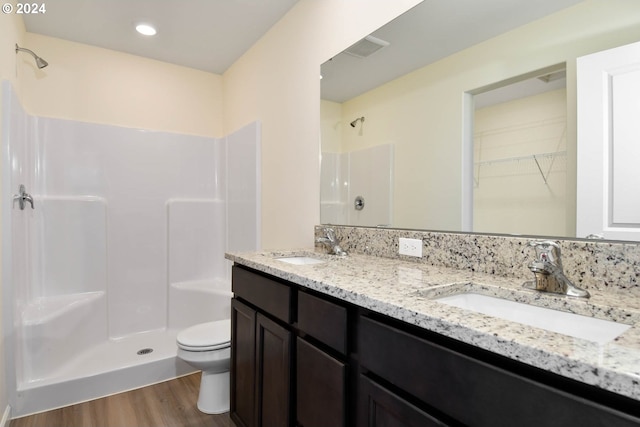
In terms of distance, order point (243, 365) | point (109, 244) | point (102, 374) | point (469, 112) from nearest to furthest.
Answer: point (469, 112) < point (243, 365) < point (102, 374) < point (109, 244)

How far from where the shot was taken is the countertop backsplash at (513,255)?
87 centimetres

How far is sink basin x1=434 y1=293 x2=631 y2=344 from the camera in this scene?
727 millimetres

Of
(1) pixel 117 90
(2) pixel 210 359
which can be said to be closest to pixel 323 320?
(2) pixel 210 359

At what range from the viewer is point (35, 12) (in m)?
2.26

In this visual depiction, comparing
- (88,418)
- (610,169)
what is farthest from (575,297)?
(88,418)

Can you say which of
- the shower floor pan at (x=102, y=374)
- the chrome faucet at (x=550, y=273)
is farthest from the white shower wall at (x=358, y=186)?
the shower floor pan at (x=102, y=374)

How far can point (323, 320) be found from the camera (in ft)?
3.36

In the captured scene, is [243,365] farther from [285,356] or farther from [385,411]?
[385,411]

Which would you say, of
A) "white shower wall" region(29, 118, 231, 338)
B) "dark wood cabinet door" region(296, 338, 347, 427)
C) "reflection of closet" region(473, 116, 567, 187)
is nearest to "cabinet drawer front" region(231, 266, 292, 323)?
"dark wood cabinet door" region(296, 338, 347, 427)

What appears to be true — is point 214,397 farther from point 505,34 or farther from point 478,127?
point 505,34

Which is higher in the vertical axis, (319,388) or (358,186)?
(358,186)

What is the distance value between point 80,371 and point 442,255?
7.87 feet

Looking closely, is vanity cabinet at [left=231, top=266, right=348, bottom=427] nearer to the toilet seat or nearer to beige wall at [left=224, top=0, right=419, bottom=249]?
the toilet seat

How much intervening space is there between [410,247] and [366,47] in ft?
3.37
